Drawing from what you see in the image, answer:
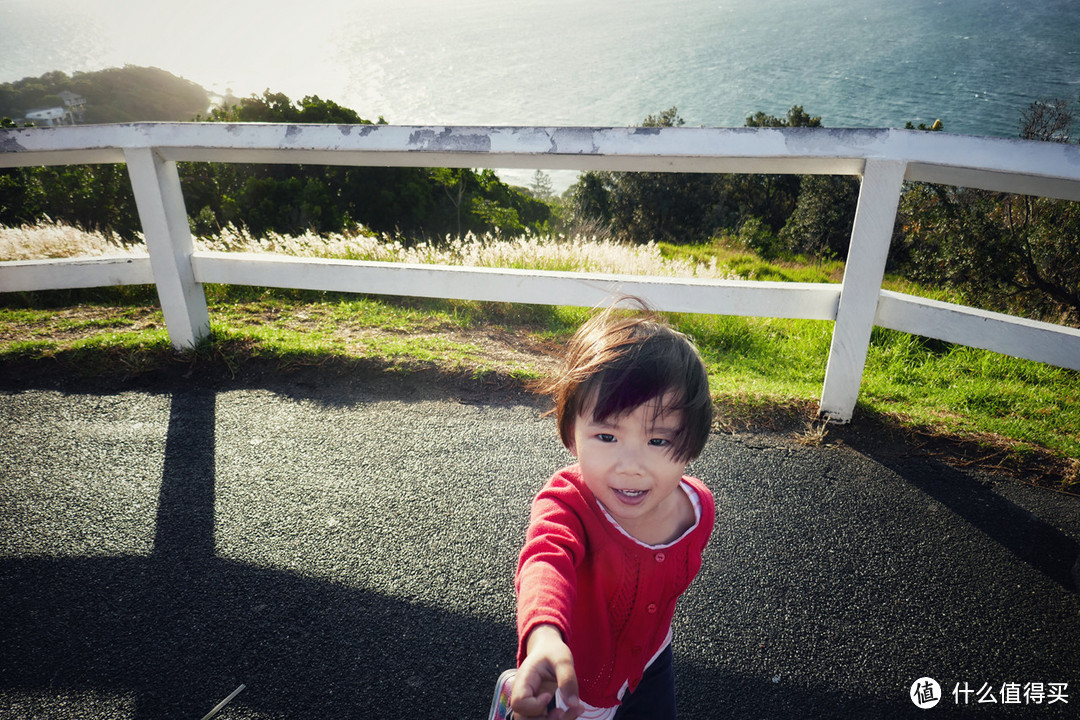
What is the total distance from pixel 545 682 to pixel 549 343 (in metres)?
3.37

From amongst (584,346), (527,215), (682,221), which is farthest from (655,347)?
(682,221)

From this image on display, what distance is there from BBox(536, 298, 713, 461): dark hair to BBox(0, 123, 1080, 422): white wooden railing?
1.49m

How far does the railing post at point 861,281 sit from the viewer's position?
2.52 meters

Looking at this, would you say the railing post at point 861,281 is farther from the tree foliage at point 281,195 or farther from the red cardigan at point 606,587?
the tree foliage at point 281,195

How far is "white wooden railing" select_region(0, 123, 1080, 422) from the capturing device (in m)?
2.44

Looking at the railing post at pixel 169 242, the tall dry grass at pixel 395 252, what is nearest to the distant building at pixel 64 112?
the tall dry grass at pixel 395 252

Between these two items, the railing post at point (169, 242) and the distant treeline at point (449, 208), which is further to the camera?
the distant treeline at point (449, 208)

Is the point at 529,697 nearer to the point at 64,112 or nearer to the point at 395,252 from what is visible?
the point at 395,252

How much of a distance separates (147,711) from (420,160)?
245 centimetres

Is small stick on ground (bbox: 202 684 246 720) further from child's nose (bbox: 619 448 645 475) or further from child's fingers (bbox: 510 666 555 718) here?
child's nose (bbox: 619 448 645 475)

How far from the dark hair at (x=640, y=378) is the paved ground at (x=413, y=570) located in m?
0.95

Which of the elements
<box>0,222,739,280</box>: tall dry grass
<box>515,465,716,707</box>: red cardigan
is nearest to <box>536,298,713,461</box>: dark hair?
<box>515,465,716,707</box>: red cardigan

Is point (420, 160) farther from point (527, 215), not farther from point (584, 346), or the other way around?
point (527, 215)

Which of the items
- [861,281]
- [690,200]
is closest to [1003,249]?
[861,281]
